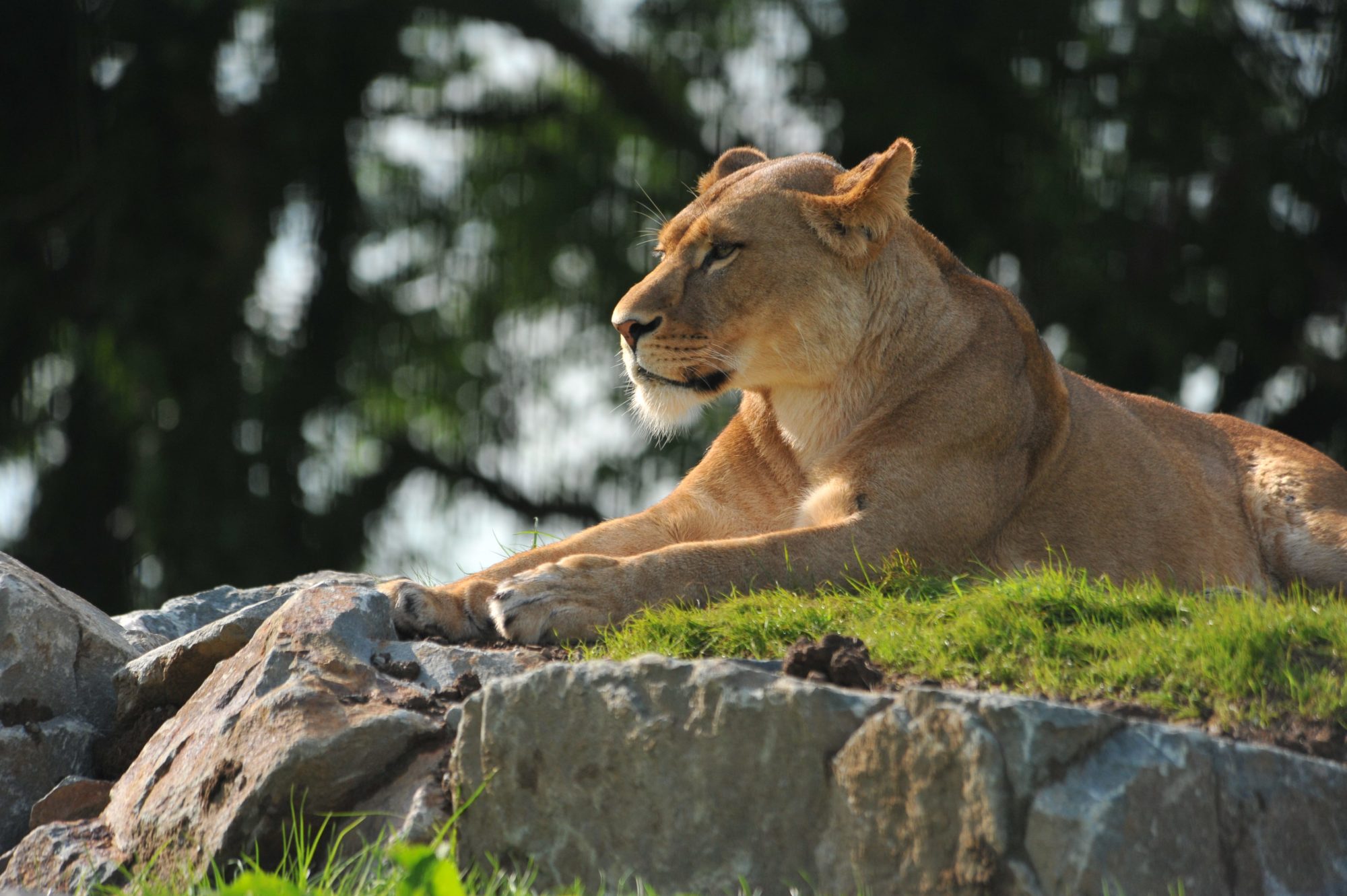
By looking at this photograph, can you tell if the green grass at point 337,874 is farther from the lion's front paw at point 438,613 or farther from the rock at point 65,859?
the lion's front paw at point 438,613

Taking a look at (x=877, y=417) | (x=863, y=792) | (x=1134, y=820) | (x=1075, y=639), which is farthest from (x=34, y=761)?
(x=1134, y=820)

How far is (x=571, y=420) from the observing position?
16125mm

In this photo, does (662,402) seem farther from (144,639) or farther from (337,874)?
(337,874)

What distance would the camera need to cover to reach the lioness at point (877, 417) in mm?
5145

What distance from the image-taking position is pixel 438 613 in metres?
4.64

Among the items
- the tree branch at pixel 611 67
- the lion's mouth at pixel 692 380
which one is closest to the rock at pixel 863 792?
the lion's mouth at pixel 692 380

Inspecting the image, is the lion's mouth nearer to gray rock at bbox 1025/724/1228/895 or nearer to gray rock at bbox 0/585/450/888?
gray rock at bbox 0/585/450/888

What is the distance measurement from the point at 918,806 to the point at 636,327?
96.1 inches

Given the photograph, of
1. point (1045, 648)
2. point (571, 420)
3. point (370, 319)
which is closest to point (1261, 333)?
point (571, 420)

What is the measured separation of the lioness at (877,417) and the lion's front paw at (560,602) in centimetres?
35

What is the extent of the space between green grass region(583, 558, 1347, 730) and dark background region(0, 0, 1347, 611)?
8427 mm

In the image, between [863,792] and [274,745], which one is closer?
[863,792]

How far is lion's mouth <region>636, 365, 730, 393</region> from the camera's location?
17.4 ft

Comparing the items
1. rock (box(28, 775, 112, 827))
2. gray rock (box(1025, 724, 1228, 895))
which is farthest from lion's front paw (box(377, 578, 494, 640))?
gray rock (box(1025, 724, 1228, 895))
